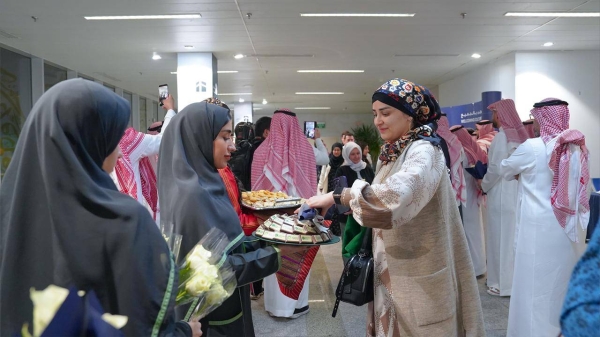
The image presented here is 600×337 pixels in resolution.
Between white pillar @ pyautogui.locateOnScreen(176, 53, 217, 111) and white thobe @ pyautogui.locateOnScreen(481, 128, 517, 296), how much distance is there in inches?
233

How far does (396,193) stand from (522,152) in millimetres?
2296

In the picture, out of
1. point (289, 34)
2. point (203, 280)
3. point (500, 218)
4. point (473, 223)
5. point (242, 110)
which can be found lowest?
point (473, 223)

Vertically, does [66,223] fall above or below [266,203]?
above

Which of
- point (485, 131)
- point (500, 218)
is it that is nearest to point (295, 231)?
point (500, 218)

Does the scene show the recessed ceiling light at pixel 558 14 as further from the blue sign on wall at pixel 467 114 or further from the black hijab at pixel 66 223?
the black hijab at pixel 66 223

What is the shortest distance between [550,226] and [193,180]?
8.88 feet

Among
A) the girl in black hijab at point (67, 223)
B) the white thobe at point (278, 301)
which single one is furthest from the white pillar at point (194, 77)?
the girl in black hijab at point (67, 223)

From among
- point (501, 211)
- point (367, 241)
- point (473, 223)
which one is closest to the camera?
point (367, 241)

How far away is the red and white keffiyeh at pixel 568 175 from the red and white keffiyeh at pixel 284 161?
2142 millimetres

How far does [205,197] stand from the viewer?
1813 millimetres

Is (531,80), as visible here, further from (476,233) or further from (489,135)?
(476,233)

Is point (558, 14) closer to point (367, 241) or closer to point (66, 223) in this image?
point (367, 241)

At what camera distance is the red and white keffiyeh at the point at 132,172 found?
4062 millimetres

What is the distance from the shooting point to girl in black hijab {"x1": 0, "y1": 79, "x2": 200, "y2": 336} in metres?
1.03
